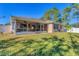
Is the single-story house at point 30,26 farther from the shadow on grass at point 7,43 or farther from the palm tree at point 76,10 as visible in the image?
the palm tree at point 76,10

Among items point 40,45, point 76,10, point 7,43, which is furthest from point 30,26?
point 76,10

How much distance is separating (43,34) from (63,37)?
11.6 inches

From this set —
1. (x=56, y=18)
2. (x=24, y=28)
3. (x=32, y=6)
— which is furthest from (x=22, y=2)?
(x=56, y=18)

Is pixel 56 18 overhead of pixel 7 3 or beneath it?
beneath

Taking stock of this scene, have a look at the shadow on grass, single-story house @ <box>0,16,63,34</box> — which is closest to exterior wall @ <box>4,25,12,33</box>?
single-story house @ <box>0,16,63,34</box>

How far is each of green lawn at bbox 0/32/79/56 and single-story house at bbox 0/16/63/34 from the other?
7 centimetres

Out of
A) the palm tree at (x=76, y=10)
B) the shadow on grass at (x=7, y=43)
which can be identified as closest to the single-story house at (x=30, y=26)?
the shadow on grass at (x=7, y=43)

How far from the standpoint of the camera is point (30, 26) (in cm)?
275

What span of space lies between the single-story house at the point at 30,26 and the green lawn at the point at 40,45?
7 centimetres

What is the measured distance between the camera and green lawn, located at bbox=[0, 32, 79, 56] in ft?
8.82

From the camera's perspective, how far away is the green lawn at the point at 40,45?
8.82ft

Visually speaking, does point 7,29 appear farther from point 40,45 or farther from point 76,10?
point 76,10

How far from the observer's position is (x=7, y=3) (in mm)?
2703

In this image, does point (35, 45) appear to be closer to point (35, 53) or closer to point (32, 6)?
point (35, 53)
